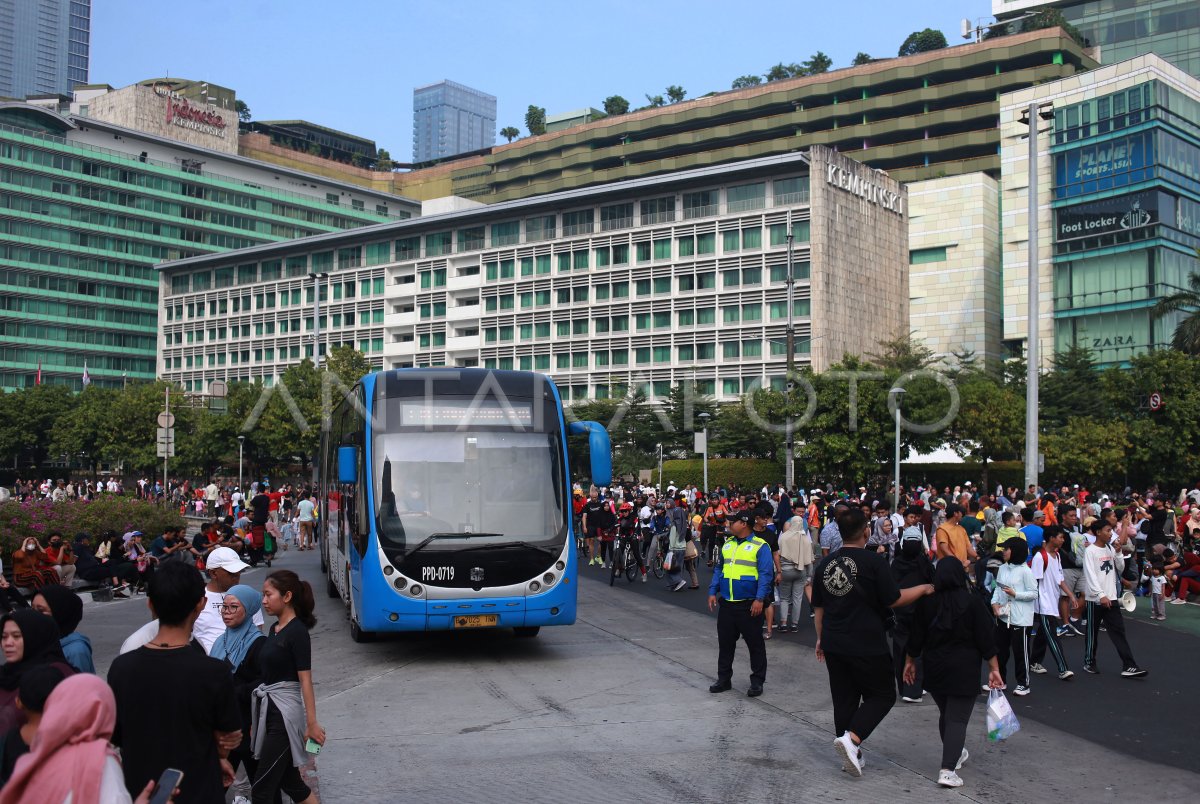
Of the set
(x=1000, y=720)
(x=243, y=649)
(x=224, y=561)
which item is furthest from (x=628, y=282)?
(x=243, y=649)

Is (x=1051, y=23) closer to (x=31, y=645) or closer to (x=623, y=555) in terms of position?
(x=623, y=555)

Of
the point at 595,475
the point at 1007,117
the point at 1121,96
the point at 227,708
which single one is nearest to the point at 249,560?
the point at 595,475

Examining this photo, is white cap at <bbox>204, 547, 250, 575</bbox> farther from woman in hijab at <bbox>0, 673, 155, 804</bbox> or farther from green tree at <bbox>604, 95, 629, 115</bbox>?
green tree at <bbox>604, 95, 629, 115</bbox>

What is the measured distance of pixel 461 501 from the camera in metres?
12.5

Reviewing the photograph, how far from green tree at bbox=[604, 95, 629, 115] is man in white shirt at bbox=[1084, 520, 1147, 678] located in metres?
107

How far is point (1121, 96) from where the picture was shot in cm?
6231

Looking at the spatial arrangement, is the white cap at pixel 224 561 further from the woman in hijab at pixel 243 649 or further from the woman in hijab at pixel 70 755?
the woman in hijab at pixel 70 755

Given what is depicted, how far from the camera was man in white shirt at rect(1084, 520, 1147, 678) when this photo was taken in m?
11.6

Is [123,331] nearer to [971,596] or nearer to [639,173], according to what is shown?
[639,173]

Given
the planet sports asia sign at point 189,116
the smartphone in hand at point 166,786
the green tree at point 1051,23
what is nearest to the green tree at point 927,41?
the green tree at point 1051,23

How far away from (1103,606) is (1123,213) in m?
57.7

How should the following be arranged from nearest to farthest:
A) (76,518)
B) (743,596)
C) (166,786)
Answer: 1. (166,786)
2. (743,596)
3. (76,518)

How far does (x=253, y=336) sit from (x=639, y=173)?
3968 centimetres

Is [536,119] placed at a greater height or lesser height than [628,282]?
greater
